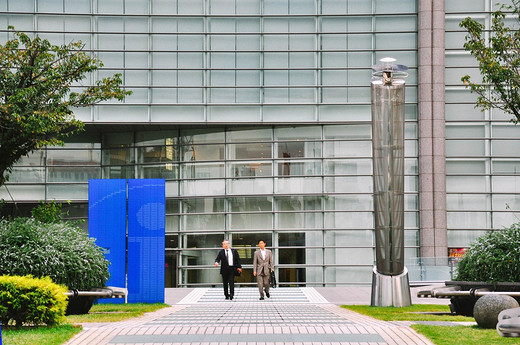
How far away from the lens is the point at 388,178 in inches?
765

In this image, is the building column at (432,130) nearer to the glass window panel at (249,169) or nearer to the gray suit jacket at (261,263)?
the glass window panel at (249,169)

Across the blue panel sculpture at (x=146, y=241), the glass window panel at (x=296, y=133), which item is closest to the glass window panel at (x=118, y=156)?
the glass window panel at (x=296, y=133)

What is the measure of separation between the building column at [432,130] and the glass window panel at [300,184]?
4309mm

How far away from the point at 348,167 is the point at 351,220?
224cm

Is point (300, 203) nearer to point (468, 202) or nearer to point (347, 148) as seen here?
point (347, 148)

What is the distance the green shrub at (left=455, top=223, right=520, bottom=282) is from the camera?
1535 centimetres

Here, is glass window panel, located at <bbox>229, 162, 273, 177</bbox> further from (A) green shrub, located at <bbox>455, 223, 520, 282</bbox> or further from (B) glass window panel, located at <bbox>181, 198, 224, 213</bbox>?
(A) green shrub, located at <bbox>455, 223, 520, 282</bbox>

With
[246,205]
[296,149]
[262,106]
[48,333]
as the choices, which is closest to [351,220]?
[296,149]

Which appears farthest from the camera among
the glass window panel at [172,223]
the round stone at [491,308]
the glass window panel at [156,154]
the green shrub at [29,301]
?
the glass window panel at [156,154]

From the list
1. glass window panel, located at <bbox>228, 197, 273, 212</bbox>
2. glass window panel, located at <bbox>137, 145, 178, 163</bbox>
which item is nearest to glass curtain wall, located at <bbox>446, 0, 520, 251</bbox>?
glass window panel, located at <bbox>228, 197, 273, 212</bbox>

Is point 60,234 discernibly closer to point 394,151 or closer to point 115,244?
point 115,244

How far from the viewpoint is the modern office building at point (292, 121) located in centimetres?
3438

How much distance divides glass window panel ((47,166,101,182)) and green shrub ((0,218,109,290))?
18.4 m

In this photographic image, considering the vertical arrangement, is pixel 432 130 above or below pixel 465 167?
above
